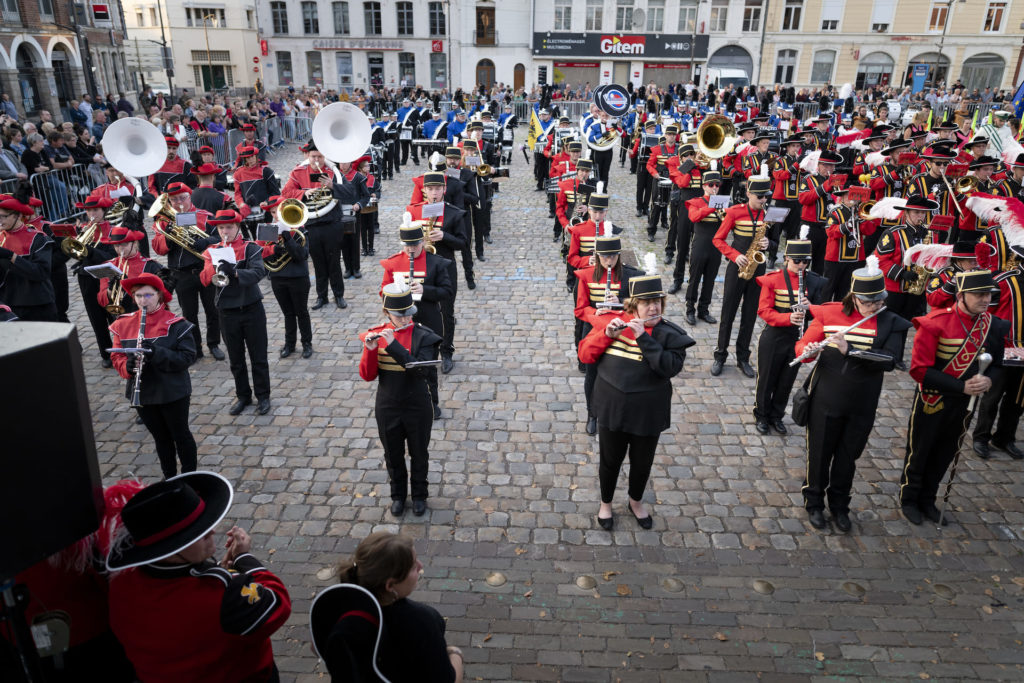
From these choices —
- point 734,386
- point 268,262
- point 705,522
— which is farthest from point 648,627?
point 268,262

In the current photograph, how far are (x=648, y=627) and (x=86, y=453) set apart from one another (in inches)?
148

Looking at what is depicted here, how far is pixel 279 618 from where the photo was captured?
2.91 meters

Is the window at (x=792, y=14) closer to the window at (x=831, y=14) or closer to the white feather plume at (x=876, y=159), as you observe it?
the window at (x=831, y=14)

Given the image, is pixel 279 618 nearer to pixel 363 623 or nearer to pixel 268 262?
pixel 363 623

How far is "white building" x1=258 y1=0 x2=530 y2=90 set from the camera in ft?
164

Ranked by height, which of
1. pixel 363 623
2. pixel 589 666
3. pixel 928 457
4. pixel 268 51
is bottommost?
pixel 589 666

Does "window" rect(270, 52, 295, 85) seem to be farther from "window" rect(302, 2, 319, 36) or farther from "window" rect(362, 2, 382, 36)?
"window" rect(362, 2, 382, 36)

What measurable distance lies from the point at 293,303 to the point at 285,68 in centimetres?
5164

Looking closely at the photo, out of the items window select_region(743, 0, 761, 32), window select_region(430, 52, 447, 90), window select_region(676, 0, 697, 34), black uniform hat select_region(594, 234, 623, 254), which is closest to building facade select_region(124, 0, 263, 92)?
window select_region(430, 52, 447, 90)

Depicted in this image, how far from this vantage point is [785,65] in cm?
4819

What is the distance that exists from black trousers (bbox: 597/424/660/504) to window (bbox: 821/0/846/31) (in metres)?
51.1

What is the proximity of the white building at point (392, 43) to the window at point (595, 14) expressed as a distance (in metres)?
4.62

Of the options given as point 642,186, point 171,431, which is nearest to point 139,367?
point 171,431

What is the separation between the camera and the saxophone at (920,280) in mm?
8088
